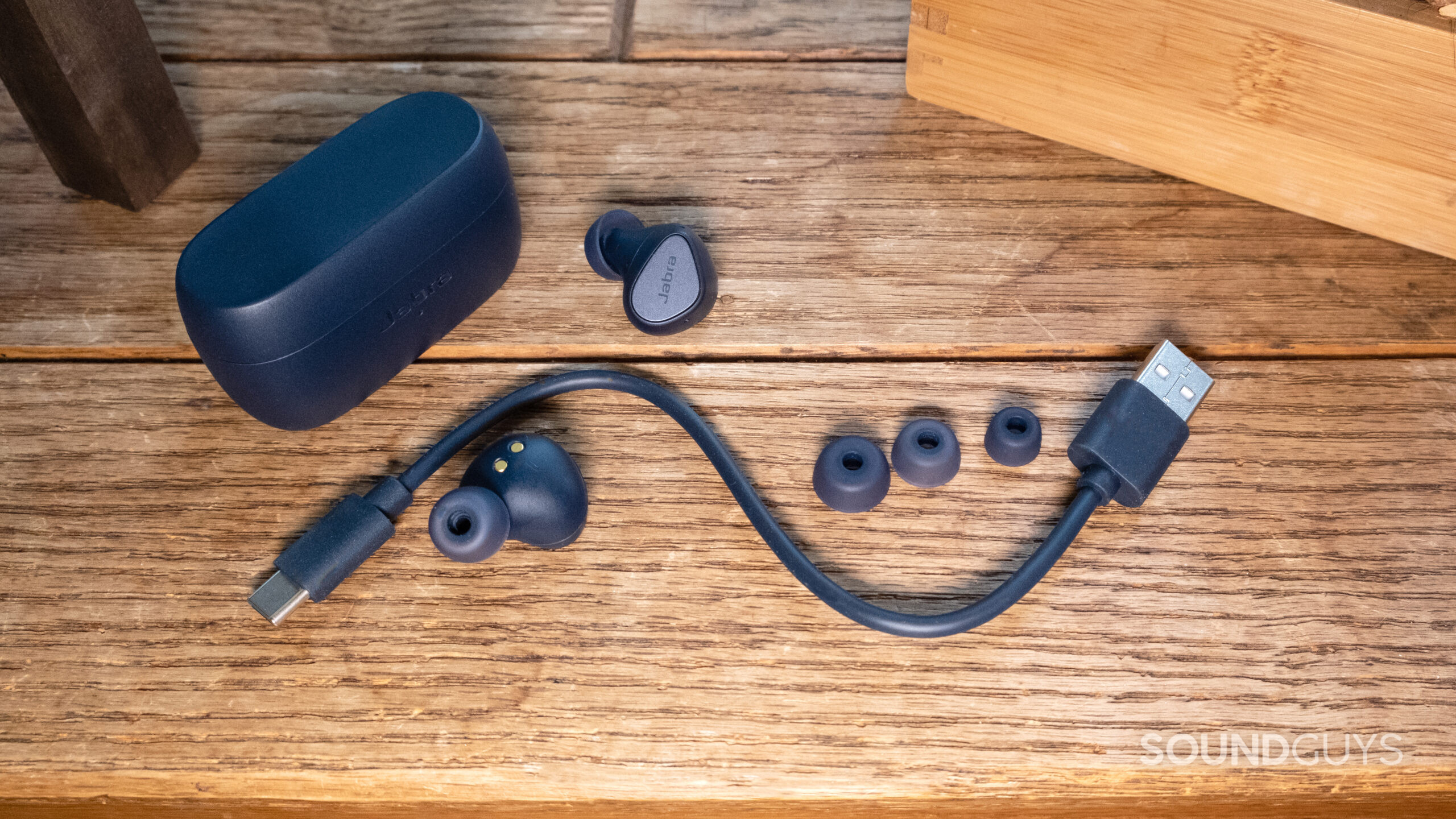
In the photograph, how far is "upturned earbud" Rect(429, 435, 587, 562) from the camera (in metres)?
0.53

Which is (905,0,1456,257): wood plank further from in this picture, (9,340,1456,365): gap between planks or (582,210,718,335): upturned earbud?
(582,210,718,335): upturned earbud

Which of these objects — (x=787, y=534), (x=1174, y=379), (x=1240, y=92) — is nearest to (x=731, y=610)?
(x=787, y=534)

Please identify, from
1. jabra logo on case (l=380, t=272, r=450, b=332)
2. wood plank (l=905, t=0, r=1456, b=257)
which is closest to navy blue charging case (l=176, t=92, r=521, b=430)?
jabra logo on case (l=380, t=272, r=450, b=332)

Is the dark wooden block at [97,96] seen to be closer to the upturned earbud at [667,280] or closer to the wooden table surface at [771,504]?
the wooden table surface at [771,504]

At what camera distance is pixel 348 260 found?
0.54 metres

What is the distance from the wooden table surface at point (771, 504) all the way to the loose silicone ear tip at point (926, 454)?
0.05 ft

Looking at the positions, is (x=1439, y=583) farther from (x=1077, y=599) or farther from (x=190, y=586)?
(x=190, y=586)

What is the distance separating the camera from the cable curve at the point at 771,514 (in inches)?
20.8

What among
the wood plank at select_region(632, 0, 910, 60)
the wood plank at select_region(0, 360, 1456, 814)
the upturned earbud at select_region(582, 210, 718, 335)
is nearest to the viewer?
the wood plank at select_region(0, 360, 1456, 814)

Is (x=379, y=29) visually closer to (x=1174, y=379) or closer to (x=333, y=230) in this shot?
(x=333, y=230)

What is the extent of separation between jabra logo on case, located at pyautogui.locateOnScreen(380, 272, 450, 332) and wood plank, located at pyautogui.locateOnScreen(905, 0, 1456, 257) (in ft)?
1.25

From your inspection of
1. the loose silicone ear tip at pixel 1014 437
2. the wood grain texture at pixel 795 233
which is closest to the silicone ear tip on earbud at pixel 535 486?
the wood grain texture at pixel 795 233

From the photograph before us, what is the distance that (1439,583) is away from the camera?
557 millimetres

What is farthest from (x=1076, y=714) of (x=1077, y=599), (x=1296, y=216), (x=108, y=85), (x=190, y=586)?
(x=108, y=85)
